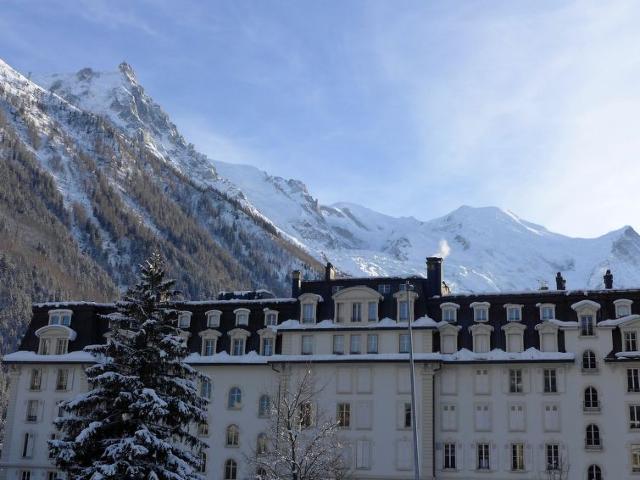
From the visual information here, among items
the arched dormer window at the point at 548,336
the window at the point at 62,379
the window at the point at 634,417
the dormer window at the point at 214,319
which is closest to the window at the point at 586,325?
the arched dormer window at the point at 548,336

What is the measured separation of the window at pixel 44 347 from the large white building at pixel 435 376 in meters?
2.34

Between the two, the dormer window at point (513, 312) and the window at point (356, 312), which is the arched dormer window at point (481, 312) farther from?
the window at point (356, 312)

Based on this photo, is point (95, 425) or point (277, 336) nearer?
point (95, 425)

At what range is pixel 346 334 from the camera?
2776 inches

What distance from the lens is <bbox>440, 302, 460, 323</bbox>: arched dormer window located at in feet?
228

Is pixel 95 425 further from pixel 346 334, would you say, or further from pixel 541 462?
pixel 541 462

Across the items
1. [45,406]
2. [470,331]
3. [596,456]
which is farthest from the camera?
[45,406]

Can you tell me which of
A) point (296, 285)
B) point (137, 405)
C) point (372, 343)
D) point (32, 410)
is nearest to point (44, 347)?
point (32, 410)

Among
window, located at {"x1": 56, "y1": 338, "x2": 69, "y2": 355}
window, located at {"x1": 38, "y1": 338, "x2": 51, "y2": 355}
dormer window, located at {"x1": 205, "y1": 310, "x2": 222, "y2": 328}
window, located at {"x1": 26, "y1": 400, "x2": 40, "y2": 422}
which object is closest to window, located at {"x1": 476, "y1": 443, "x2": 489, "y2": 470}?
dormer window, located at {"x1": 205, "y1": 310, "x2": 222, "y2": 328}

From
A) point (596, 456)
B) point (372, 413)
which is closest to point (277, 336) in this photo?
point (372, 413)

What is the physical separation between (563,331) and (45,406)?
4396cm

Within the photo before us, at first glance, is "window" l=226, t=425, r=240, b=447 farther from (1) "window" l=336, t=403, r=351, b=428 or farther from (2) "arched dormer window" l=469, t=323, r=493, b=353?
(2) "arched dormer window" l=469, t=323, r=493, b=353

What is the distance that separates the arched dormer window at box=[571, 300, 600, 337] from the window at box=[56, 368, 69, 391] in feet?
140

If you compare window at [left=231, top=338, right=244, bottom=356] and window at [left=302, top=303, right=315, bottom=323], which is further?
window at [left=231, top=338, right=244, bottom=356]
